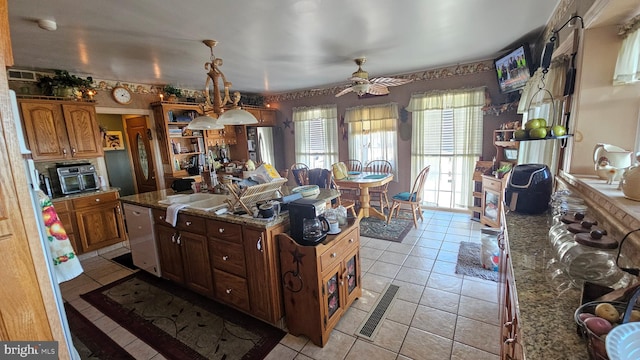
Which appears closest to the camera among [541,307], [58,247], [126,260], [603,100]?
[541,307]

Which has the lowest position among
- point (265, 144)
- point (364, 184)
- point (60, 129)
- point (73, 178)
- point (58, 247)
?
point (364, 184)

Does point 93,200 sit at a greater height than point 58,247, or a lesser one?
lesser

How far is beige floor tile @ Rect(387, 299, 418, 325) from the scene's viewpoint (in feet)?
6.91

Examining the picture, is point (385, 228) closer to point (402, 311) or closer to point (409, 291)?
point (409, 291)

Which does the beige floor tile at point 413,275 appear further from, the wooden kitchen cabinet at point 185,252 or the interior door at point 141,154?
the interior door at point 141,154

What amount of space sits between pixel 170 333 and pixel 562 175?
3.24 meters

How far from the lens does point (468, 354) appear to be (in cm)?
174

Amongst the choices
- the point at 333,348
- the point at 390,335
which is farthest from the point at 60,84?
the point at 390,335

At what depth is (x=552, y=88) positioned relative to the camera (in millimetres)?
1910

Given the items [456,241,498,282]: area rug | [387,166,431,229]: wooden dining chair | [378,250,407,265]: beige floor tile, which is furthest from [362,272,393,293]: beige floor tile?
[387,166,431,229]: wooden dining chair

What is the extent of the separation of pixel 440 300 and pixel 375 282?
23.9 inches

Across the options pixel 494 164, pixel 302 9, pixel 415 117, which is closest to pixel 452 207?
pixel 494 164

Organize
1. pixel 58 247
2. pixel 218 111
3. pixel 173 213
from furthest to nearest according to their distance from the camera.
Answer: pixel 218 111
pixel 173 213
pixel 58 247

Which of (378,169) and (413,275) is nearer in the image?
(413,275)
